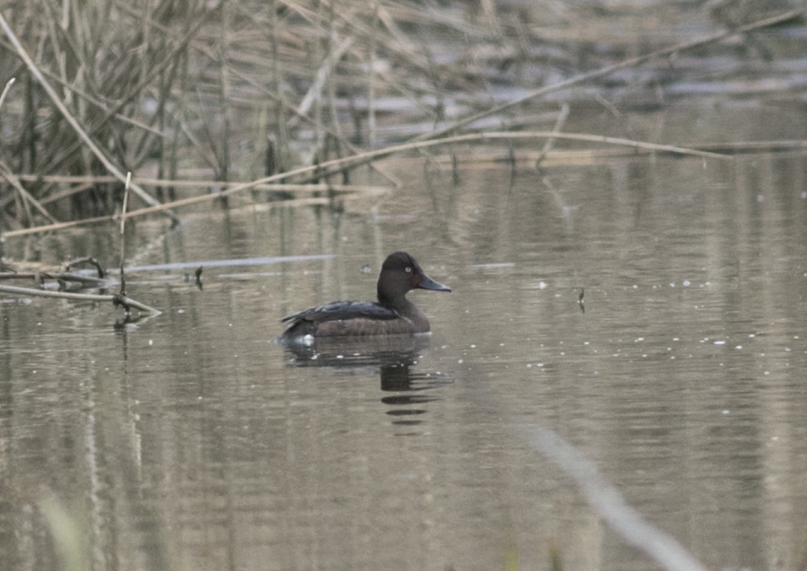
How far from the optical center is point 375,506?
520 cm

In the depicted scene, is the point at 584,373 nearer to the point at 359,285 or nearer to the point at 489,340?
the point at 489,340

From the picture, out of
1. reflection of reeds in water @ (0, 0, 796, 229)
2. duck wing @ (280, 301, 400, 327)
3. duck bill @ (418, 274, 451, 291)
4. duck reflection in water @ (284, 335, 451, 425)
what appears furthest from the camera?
reflection of reeds in water @ (0, 0, 796, 229)

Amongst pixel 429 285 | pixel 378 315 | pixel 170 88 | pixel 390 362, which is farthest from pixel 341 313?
pixel 170 88

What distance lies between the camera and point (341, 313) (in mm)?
8586

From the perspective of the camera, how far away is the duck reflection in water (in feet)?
22.5

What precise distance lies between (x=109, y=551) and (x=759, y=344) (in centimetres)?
373

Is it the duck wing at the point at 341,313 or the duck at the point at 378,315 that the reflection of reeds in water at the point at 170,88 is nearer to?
the duck at the point at 378,315

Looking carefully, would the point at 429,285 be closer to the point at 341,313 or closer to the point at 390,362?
the point at 341,313

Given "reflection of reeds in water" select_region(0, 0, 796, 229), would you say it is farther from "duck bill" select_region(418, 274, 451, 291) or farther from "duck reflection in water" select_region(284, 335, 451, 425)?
"duck reflection in water" select_region(284, 335, 451, 425)

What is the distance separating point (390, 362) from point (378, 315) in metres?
0.74

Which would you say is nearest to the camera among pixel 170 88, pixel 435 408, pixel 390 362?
pixel 435 408

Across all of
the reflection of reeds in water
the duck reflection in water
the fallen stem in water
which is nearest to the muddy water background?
the duck reflection in water

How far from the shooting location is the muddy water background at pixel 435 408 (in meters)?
4.87

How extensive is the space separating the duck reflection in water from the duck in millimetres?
44
